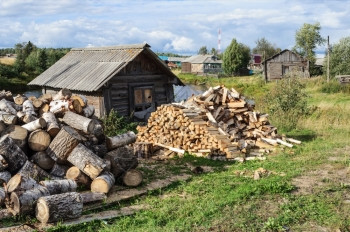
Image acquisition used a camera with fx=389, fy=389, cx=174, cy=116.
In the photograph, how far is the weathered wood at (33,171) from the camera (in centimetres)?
863

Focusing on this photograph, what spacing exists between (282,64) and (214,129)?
39.9 metres

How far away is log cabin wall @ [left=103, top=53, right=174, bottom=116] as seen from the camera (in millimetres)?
19031

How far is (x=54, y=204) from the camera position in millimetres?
7000

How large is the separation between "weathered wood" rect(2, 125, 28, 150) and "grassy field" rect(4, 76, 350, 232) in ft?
9.77

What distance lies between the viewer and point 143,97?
20.5 metres

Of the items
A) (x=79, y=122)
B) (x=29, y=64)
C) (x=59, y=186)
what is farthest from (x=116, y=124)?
(x=29, y=64)

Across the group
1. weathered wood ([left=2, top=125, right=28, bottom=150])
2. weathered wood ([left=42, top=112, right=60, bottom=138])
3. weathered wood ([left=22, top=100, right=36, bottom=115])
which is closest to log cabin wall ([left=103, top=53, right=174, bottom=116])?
weathered wood ([left=22, top=100, right=36, bottom=115])

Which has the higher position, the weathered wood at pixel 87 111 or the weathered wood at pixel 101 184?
the weathered wood at pixel 87 111

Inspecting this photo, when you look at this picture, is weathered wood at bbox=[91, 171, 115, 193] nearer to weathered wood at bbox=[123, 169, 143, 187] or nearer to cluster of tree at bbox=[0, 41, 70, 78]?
weathered wood at bbox=[123, 169, 143, 187]

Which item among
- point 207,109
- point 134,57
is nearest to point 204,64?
point 134,57

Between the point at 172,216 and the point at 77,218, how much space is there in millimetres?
1784

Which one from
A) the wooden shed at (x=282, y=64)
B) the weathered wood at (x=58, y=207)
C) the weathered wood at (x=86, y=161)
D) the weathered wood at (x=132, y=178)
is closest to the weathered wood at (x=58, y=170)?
the weathered wood at (x=86, y=161)

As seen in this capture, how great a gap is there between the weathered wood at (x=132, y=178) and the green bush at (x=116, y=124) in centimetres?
678

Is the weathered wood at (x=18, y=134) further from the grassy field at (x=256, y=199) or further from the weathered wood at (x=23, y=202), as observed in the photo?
the grassy field at (x=256, y=199)
